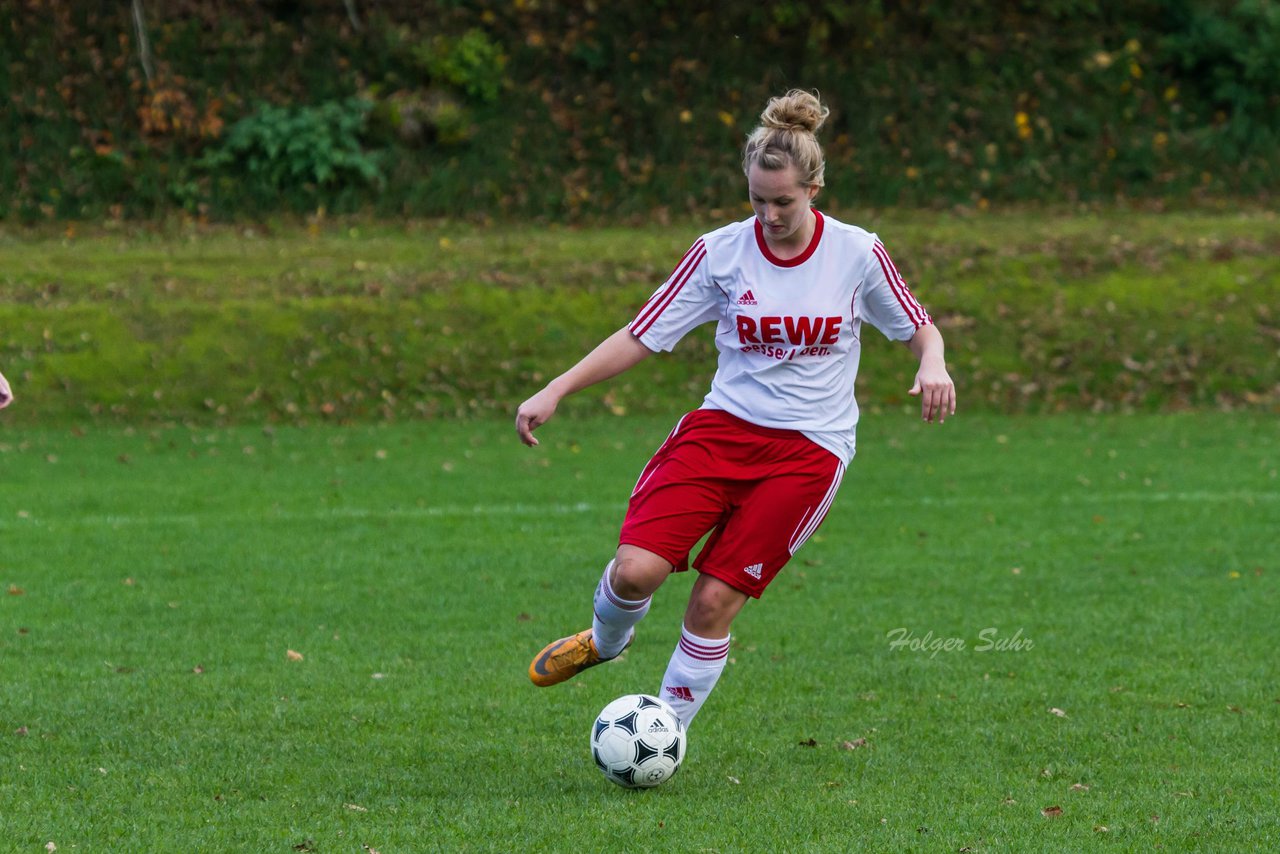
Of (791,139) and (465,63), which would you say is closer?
(791,139)

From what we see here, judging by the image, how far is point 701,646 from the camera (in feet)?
18.2

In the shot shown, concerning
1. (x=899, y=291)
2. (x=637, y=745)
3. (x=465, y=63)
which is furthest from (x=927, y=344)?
(x=465, y=63)

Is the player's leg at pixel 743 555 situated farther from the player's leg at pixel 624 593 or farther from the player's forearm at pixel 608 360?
the player's forearm at pixel 608 360

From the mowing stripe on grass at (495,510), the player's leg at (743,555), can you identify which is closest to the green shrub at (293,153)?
the mowing stripe on grass at (495,510)

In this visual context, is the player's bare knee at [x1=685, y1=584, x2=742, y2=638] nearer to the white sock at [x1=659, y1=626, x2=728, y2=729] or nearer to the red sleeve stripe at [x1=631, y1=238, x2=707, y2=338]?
the white sock at [x1=659, y1=626, x2=728, y2=729]

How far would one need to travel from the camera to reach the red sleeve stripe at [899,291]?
18.2 feet

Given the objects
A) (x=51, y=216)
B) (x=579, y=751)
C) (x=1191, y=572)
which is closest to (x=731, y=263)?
(x=579, y=751)

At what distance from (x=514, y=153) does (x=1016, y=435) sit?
454 inches

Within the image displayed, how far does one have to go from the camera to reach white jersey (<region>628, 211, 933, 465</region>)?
5.43 metres

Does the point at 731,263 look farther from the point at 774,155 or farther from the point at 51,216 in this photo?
the point at 51,216

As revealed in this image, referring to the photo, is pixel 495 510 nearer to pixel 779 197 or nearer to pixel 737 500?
pixel 737 500

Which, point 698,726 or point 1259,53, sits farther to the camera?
point 1259,53

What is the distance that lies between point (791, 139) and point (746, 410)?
1.01 meters

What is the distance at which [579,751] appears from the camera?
586 cm
